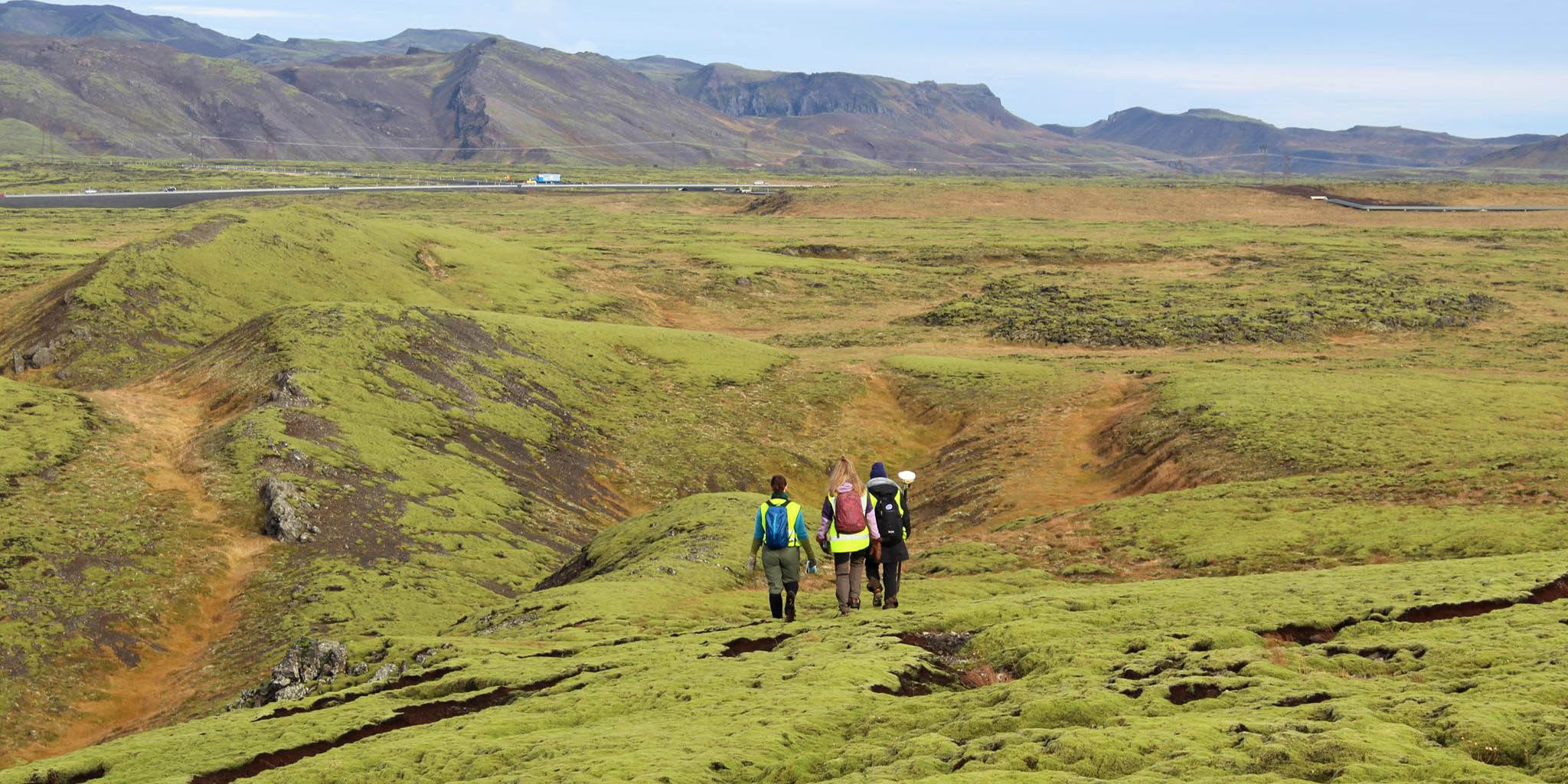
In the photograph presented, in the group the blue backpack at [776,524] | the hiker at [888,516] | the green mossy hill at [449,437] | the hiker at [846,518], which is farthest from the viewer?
the green mossy hill at [449,437]

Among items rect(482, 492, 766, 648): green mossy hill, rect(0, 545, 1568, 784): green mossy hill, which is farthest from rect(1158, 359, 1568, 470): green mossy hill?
rect(482, 492, 766, 648): green mossy hill

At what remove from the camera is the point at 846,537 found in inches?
889

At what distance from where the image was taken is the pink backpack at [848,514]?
22188mm

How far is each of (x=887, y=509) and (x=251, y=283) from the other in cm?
6138

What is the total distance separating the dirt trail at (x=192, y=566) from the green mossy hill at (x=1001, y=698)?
943cm

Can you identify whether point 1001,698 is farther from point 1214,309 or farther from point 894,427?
point 1214,309

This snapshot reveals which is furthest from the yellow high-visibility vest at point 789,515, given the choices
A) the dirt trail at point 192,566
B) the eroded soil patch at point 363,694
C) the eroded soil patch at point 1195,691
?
the dirt trail at point 192,566

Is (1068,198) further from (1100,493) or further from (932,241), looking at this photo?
(1100,493)

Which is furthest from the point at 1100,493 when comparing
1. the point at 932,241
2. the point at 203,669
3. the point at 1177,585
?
the point at 932,241

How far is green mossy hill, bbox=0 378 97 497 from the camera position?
132 feet

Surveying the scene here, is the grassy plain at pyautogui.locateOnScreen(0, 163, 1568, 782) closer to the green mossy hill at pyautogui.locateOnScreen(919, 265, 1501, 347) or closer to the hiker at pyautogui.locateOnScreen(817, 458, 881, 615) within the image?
the green mossy hill at pyautogui.locateOnScreen(919, 265, 1501, 347)

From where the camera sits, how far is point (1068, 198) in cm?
18188

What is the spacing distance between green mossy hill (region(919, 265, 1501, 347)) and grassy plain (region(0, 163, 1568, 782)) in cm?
55

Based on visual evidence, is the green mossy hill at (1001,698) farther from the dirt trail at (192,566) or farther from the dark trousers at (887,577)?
the dirt trail at (192,566)
